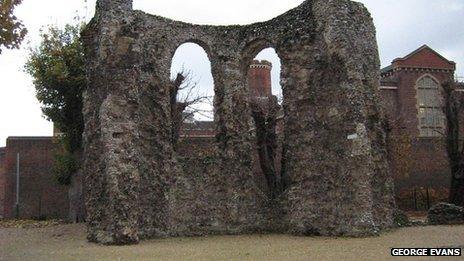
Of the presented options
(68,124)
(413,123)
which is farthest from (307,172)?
(413,123)

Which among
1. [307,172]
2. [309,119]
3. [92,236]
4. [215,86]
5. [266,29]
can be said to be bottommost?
[92,236]

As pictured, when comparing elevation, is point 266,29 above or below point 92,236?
above

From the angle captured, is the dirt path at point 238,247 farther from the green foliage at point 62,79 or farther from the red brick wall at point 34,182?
the red brick wall at point 34,182

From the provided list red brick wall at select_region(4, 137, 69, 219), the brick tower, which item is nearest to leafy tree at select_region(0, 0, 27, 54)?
red brick wall at select_region(4, 137, 69, 219)

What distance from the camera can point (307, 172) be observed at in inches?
582

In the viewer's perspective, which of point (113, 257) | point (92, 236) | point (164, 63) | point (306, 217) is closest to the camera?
point (113, 257)

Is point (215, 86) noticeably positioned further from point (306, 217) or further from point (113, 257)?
point (113, 257)

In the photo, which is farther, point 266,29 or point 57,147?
point 57,147

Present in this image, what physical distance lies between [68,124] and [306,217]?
11.7 meters

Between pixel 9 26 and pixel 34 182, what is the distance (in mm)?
17933

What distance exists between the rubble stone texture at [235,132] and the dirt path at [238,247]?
901 millimetres

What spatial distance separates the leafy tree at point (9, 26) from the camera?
1021cm

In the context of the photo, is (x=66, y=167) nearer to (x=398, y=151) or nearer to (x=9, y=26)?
(x=9, y=26)

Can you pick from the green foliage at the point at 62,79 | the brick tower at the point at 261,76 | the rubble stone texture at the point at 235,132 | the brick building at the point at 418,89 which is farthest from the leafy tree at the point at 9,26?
the brick tower at the point at 261,76
